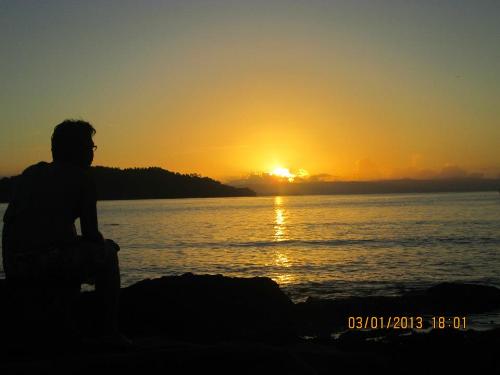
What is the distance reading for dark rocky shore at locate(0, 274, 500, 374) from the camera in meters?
4.27

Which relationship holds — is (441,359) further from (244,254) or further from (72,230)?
(244,254)

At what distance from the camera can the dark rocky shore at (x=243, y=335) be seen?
427 centimetres

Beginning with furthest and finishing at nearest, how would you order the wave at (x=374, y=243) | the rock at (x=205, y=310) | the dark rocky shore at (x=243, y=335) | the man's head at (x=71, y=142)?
the wave at (x=374, y=243) → the rock at (x=205, y=310) → the man's head at (x=71, y=142) → the dark rocky shore at (x=243, y=335)

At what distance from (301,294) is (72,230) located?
15.3 metres

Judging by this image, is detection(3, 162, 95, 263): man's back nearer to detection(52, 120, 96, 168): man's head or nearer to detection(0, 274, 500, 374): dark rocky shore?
detection(52, 120, 96, 168): man's head

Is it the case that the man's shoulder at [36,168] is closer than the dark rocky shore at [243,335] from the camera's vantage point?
No

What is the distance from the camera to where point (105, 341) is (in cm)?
476

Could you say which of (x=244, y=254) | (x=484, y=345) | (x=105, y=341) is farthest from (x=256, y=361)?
(x=244, y=254)

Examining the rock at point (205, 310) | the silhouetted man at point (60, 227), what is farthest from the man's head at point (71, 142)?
the rock at point (205, 310)

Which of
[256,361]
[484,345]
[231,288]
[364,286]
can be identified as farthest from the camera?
[364,286]

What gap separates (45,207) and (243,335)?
6183 millimetres
